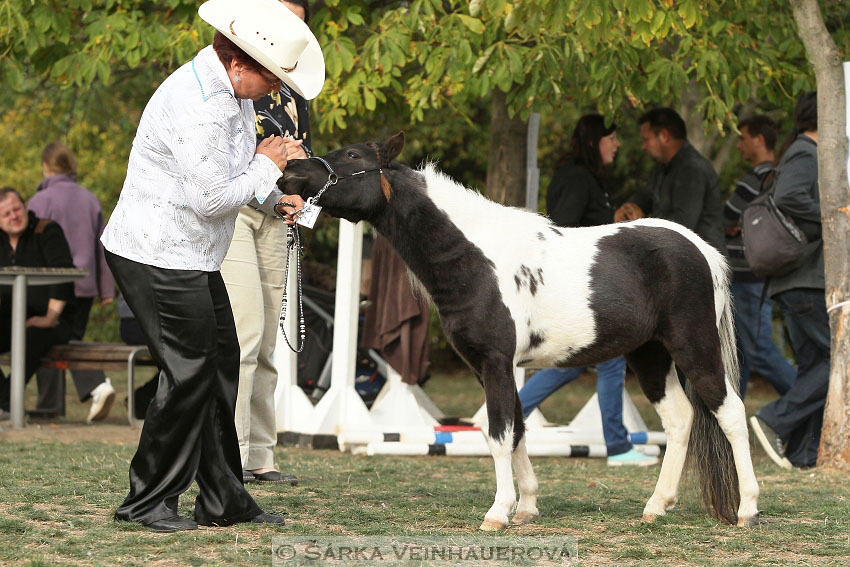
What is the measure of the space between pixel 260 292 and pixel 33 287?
189 inches

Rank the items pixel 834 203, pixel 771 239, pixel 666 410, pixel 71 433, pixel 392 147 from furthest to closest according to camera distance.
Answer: pixel 71 433 → pixel 771 239 → pixel 834 203 → pixel 666 410 → pixel 392 147

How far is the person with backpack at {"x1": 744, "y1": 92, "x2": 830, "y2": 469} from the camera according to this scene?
8.04 metres

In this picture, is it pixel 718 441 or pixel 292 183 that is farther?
pixel 718 441

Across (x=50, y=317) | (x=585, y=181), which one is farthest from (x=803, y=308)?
(x=50, y=317)

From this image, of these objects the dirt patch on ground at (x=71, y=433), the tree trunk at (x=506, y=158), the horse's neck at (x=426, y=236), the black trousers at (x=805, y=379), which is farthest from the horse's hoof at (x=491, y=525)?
the tree trunk at (x=506, y=158)

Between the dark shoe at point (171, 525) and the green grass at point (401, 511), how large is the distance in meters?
0.05

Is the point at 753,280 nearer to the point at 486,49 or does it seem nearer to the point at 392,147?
the point at 486,49

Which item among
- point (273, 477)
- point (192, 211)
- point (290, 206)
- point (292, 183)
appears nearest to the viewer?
point (192, 211)

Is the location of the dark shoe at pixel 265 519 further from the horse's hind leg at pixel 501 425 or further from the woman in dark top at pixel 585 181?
the woman in dark top at pixel 585 181

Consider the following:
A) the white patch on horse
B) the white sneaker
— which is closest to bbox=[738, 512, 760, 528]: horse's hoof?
the white patch on horse

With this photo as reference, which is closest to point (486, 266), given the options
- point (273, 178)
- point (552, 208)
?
→ point (273, 178)

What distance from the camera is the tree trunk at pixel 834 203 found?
25.1 ft

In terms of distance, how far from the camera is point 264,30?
15.6 feet

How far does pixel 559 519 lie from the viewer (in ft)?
18.7
